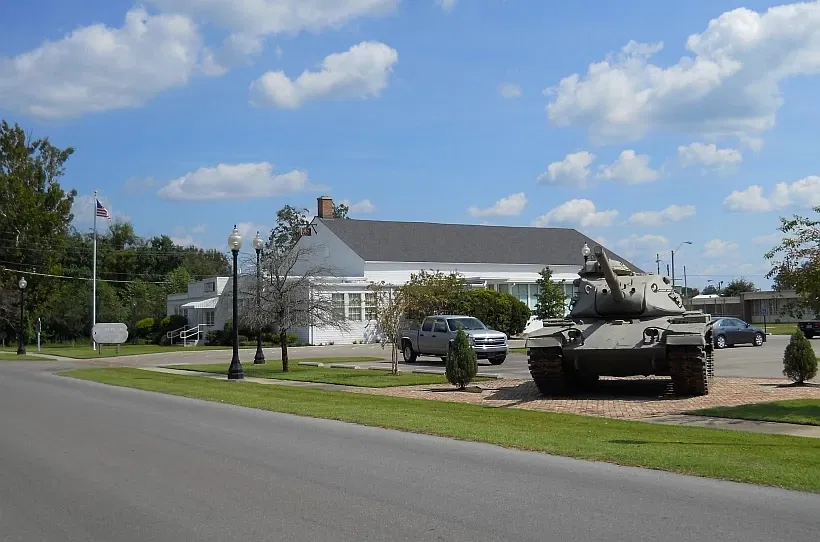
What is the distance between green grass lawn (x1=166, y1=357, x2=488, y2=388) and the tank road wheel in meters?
4.90

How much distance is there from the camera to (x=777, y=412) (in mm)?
14203

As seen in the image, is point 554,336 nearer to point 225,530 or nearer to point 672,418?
point 672,418

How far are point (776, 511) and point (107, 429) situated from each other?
9.92 meters

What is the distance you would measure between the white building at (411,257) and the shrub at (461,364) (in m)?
29.6

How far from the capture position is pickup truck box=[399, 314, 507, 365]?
2864 cm

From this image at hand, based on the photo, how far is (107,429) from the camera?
533 inches

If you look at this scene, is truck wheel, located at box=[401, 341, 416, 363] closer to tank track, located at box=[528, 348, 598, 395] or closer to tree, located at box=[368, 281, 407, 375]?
tree, located at box=[368, 281, 407, 375]

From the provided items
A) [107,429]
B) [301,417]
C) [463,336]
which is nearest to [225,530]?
[107,429]

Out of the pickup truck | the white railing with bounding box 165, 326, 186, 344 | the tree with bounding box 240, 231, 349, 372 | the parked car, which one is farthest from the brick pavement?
the white railing with bounding box 165, 326, 186, 344

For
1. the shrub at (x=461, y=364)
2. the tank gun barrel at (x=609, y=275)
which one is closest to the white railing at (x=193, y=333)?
the shrub at (x=461, y=364)

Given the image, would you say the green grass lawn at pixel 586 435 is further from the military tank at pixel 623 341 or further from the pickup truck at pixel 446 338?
the pickup truck at pixel 446 338

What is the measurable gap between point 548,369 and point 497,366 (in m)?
11.6

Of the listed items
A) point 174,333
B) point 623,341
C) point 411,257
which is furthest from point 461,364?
point 174,333

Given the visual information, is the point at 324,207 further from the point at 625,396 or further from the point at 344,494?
the point at 344,494
